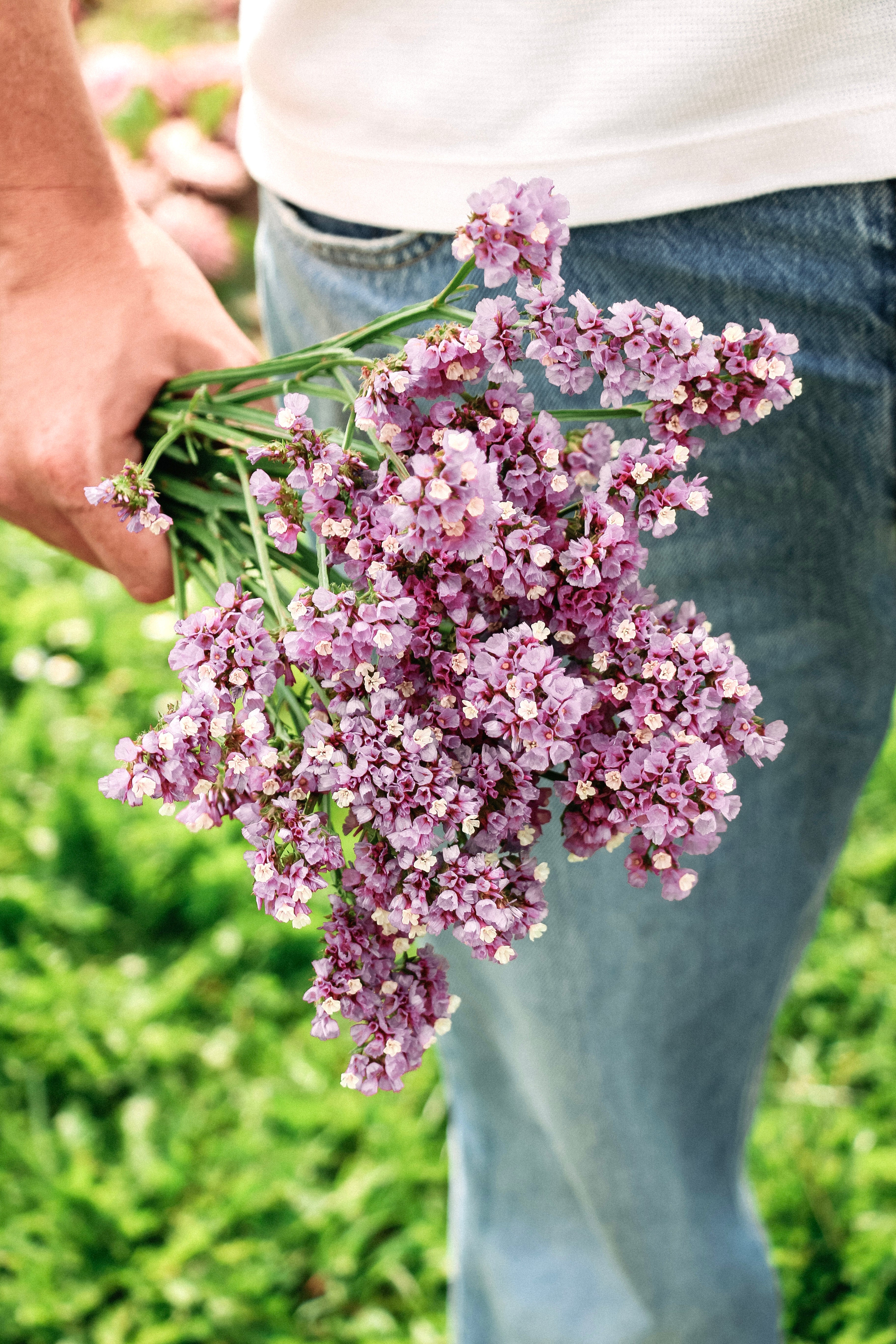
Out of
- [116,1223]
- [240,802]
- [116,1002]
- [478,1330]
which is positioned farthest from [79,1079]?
[240,802]

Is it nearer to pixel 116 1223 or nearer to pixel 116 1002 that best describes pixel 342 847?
pixel 116 1223

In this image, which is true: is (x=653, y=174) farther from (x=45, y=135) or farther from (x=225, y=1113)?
(x=225, y=1113)

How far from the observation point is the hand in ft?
2.91

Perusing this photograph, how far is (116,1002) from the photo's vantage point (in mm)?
2107

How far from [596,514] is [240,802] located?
0.27 m

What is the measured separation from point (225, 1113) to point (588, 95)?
175 centimetres

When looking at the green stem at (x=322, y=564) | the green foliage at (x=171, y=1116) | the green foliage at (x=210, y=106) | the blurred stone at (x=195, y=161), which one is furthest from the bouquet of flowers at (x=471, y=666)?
the green foliage at (x=210, y=106)

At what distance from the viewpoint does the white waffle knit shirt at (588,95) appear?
799 millimetres

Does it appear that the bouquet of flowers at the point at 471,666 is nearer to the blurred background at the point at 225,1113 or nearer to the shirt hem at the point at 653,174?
the shirt hem at the point at 653,174

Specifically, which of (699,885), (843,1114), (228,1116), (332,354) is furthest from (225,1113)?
(332,354)

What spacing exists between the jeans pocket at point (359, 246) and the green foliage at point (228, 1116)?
2.87 ft

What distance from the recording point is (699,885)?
116cm

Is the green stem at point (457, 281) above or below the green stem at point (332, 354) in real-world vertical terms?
above

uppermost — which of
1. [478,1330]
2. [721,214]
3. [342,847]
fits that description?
[721,214]
